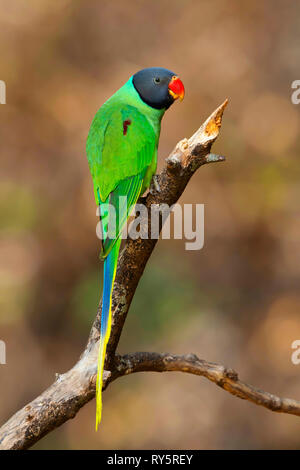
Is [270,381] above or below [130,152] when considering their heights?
below

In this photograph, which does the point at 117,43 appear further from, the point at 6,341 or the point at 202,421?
the point at 202,421

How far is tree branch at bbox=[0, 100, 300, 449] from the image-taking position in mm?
1725

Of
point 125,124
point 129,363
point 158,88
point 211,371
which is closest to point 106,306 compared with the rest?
point 129,363

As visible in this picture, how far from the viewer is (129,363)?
1.95m

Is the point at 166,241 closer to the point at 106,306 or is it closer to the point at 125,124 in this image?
the point at 125,124

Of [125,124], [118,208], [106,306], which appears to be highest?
[125,124]

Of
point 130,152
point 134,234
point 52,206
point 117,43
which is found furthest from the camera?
point 117,43

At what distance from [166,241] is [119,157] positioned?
289 centimetres

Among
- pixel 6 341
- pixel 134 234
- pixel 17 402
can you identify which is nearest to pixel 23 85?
pixel 6 341

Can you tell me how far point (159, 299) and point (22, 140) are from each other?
1.71 m

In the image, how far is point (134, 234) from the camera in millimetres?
1874

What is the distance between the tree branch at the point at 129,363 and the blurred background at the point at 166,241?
263cm

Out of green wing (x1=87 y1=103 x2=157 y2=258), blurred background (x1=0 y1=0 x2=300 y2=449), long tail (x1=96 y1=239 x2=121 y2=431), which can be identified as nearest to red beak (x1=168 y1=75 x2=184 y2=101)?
green wing (x1=87 y1=103 x2=157 y2=258)

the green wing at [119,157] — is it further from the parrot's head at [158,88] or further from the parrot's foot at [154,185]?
the parrot's head at [158,88]
